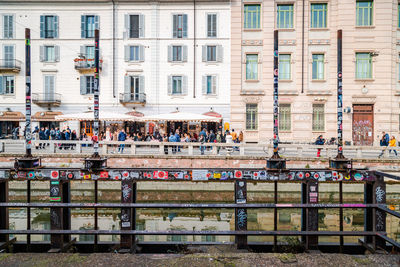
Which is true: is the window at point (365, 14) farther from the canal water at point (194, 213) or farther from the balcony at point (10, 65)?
the balcony at point (10, 65)

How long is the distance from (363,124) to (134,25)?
22.9 meters

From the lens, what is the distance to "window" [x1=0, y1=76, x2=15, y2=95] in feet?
86.0

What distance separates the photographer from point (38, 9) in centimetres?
2614

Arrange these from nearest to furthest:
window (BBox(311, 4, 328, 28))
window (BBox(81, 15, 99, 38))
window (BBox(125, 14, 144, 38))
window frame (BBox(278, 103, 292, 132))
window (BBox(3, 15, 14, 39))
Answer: window (BBox(311, 4, 328, 28)) < window frame (BBox(278, 103, 292, 132)) < window (BBox(125, 14, 144, 38)) < window (BBox(81, 15, 99, 38)) < window (BBox(3, 15, 14, 39))

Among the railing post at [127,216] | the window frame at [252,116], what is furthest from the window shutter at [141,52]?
the railing post at [127,216]

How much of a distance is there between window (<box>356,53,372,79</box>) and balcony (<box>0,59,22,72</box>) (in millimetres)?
31253

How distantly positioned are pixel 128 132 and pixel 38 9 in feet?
47.8

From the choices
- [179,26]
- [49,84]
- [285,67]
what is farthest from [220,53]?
[49,84]

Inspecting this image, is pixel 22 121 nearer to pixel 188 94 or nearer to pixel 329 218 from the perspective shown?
pixel 188 94

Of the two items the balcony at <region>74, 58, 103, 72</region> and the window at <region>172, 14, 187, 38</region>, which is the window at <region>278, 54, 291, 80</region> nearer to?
the window at <region>172, 14, 187, 38</region>

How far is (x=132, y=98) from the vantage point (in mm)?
25859

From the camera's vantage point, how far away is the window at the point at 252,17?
25.1 m

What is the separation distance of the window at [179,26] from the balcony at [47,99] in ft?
41.1

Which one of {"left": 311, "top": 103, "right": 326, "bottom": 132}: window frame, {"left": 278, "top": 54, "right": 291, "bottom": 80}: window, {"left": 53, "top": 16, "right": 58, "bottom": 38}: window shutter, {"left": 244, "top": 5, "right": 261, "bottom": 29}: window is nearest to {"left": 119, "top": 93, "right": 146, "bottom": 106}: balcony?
{"left": 53, "top": 16, "right": 58, "bottom": 38}: window shutter
